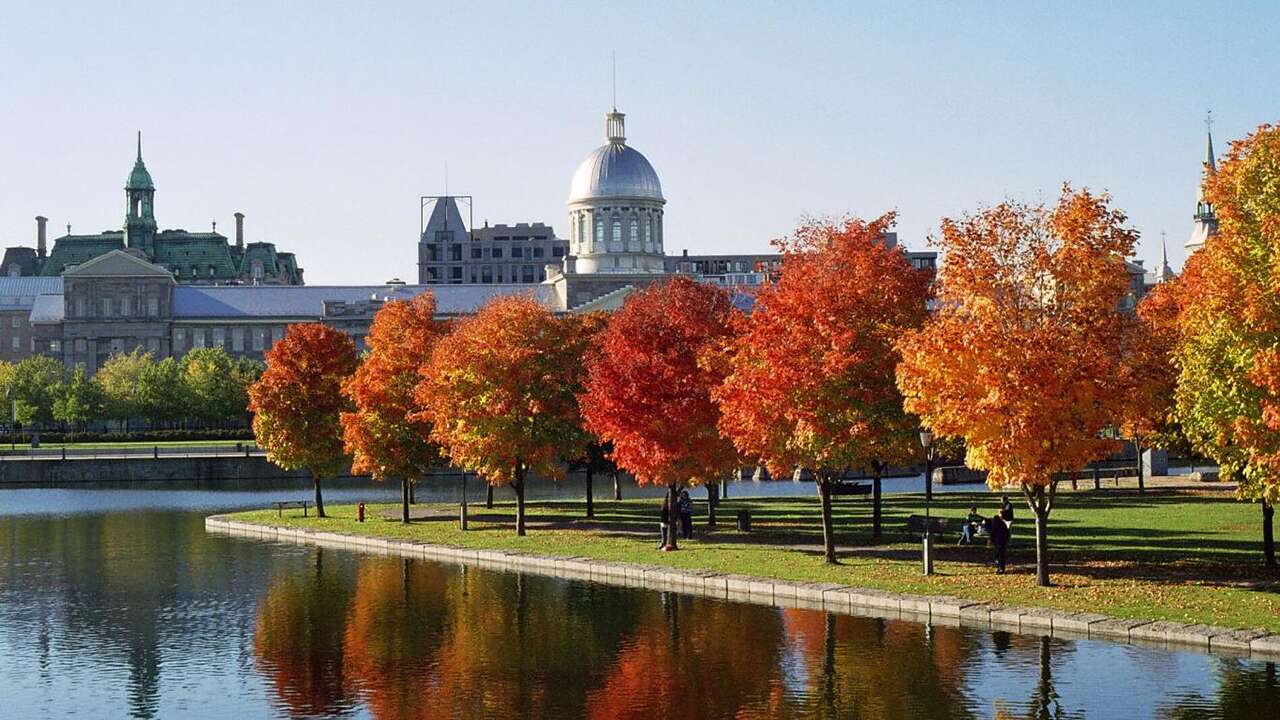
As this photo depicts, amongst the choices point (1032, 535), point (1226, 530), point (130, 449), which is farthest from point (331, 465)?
point (130, 449)

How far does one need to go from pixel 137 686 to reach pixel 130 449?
98.9m

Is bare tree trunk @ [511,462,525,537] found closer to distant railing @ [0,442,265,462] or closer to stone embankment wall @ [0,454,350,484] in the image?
stone embankment wall @ [0,454,350,484]

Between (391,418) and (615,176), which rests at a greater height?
(615,176)

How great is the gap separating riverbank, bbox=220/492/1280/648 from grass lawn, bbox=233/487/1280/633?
2.2 inches

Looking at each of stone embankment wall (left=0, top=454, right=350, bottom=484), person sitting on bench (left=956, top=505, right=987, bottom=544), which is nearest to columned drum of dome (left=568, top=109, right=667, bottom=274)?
stone embankment wall (left=0, top=454, right=350, bottom=484)

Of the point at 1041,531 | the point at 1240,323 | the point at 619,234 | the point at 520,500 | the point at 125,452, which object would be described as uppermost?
the point at 619,234

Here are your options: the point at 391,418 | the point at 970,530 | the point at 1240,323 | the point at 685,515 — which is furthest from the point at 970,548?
the point at 391,418

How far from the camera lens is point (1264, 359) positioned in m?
37.7

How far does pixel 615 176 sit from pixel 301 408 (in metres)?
104

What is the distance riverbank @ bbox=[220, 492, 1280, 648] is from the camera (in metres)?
40.5

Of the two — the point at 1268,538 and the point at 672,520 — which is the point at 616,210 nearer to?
the point at 672,520

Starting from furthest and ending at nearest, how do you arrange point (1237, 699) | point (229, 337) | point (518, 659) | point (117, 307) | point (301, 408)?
point (117, 307), point (229, 337), point (301, 408), point (518, 659), point (1237, 699)

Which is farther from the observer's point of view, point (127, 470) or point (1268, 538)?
point (127, 470)

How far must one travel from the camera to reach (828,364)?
159 ft
